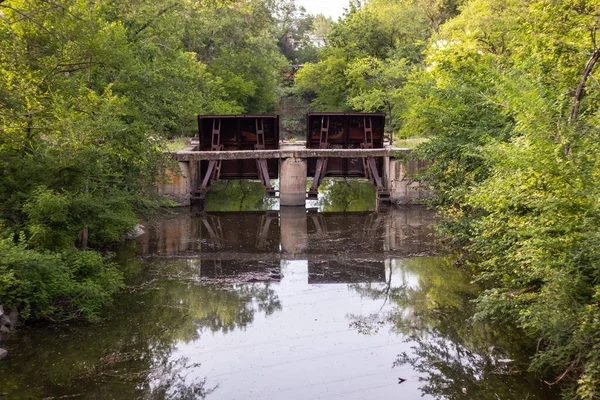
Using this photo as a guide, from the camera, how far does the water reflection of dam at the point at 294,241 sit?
596 inches

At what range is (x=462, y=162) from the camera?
13.7m

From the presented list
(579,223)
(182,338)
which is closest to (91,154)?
(182,338)

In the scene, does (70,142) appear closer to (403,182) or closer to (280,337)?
(280,337)

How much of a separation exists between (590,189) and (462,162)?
22.1 feet

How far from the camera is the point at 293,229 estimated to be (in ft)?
67.4

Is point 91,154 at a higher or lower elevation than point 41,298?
higher

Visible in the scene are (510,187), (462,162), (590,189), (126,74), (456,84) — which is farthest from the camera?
(126,74)

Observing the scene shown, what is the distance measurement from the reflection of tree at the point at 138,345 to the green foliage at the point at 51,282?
415 millimetres

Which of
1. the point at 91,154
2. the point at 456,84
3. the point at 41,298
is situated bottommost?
the point at 41,298

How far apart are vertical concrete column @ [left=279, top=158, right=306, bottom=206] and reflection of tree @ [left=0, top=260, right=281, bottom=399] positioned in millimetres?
11502

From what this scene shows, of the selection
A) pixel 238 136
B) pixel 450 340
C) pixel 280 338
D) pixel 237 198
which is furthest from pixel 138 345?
pixel 237 198

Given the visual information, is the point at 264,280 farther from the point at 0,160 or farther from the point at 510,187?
the point at 510,187

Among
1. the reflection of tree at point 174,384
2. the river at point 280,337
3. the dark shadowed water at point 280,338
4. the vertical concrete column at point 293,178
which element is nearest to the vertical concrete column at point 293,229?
the vertical concrete column at point 293,178

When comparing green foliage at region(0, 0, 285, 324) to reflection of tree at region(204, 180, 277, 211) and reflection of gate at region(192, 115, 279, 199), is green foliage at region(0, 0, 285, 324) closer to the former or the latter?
reflection of gate at region(192, 115, 279, 199)
